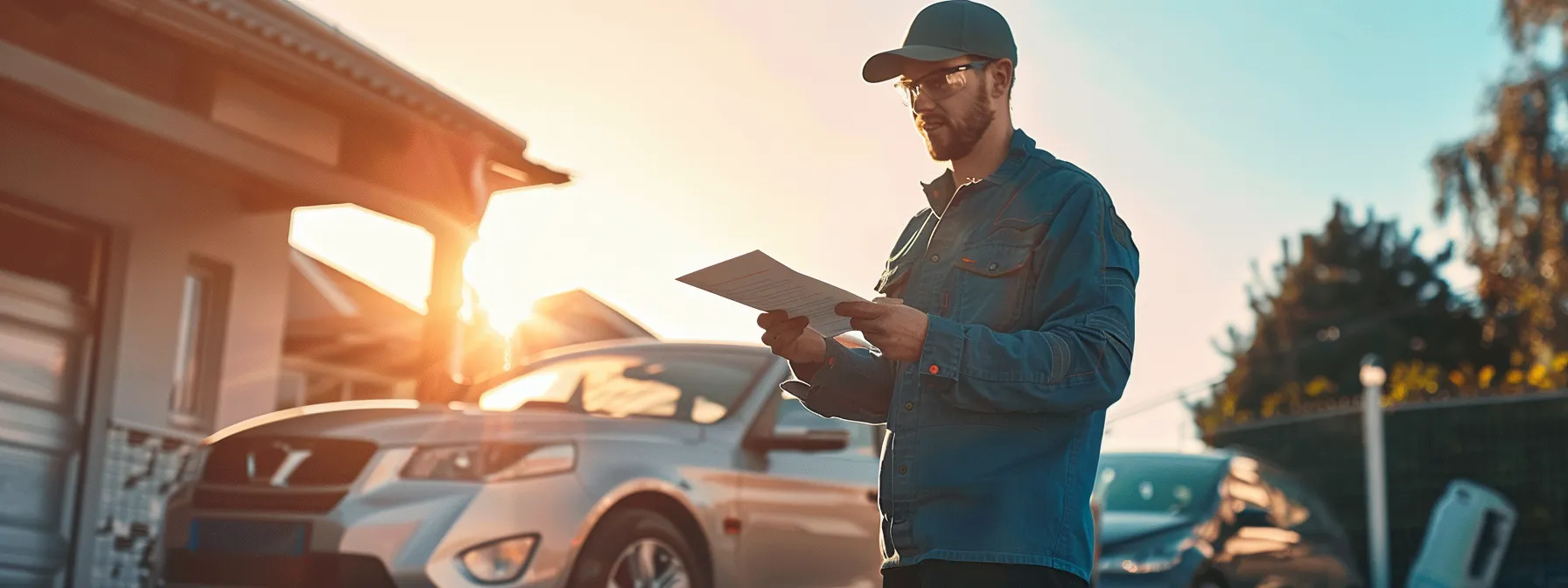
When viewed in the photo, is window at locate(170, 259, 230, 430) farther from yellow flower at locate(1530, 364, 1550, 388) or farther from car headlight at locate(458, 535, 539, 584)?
yellow flower at locate(1530, 364, 1550, 388)

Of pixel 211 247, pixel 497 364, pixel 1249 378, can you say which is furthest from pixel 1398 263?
pixel 211 247

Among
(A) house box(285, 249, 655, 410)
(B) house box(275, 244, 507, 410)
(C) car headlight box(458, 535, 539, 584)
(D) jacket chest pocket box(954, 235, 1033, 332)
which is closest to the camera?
(D) jacket chest pocket box(954, 235, 1033, 332)

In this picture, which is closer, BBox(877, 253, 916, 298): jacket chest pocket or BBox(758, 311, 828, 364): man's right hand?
BBox(758, 311, 828, 364): man's right hand

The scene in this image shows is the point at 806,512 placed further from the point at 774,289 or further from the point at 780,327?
the point at 774,289

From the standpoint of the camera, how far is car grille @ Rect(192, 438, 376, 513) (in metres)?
5.65

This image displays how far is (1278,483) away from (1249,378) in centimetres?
3896

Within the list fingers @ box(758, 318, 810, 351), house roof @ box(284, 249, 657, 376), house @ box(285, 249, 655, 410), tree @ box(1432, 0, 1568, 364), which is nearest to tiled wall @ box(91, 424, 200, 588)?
house roof @ box(284, 249, 657, 376)

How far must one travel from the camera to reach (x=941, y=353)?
2.62m

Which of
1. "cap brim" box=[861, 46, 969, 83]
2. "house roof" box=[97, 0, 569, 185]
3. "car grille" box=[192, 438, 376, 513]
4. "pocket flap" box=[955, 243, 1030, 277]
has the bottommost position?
"car grille" box=[192, 438, 376, 513]

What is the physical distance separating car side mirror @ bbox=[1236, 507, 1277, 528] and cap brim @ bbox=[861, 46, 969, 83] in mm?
7615

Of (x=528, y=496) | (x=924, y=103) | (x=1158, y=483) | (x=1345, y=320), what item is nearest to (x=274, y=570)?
(x=528, y=496)

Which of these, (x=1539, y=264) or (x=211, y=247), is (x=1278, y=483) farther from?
(x=1539, y=264)

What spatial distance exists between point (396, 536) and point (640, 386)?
5.91 feet

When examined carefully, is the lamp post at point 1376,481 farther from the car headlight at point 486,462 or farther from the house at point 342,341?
the car headlight at point 486,462
